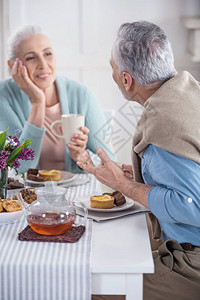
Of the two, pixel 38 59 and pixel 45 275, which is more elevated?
pixel 38 59

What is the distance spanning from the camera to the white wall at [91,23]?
396 cm

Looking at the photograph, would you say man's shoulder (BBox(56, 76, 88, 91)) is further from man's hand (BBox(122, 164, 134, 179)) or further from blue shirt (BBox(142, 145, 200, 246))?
blue shirt (BBox(142, 145, 200, 246))

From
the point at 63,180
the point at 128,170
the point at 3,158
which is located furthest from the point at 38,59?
the point at 3,158

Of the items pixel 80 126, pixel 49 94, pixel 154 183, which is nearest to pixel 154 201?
pixel 154 183

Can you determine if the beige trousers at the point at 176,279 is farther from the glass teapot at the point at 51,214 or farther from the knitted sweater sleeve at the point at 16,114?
the knitted sweater sleeve at the point at 16,114

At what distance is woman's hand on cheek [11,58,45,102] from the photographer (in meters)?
2.47

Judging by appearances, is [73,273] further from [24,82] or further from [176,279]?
[24,82]

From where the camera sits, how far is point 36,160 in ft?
7.69

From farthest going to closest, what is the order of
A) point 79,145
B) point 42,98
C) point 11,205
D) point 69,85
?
point 69,85
point 42,98
point 79,145
point 11,205

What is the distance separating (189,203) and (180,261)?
0.20m

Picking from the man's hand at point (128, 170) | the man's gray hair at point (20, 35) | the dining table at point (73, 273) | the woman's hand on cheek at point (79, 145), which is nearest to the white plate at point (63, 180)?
the woman's hand on cheek at point (79, 145)

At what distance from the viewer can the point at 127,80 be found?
1602 millimetres

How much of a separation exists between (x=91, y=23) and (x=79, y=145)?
2.08 m

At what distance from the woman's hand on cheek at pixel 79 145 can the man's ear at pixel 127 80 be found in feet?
1.70
